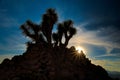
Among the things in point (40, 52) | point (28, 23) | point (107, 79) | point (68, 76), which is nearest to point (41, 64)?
point (40, 52)

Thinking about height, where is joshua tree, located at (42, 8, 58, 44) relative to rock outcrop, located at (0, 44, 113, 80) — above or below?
above

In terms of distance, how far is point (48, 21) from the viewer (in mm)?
23016

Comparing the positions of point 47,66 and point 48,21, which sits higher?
point 48,21

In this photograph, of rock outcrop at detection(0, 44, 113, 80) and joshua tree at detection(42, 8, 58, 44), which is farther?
joshua tree at detection(42, 8, 58, 44)

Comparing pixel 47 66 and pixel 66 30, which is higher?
pixel 66 30

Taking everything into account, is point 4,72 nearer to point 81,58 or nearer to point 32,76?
point 32,76

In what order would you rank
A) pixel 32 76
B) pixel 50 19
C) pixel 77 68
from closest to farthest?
1. pixel 32 76
2. pixel 50 19
3. pixel 77 68

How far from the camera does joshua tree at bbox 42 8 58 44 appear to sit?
75.9 feet

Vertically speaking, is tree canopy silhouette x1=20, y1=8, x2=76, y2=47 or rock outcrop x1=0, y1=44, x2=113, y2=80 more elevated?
tree canopy silhouette x1=20, y1=8, x2=76, y2=47

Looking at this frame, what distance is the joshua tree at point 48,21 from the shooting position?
75.9 ft

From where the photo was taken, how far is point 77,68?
24.8 metres

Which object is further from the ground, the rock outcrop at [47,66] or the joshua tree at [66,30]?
the joshua tree at [66,30]

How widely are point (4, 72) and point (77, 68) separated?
9.91m

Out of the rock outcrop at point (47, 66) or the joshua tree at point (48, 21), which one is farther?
the joshua tree at point (48, 21)
